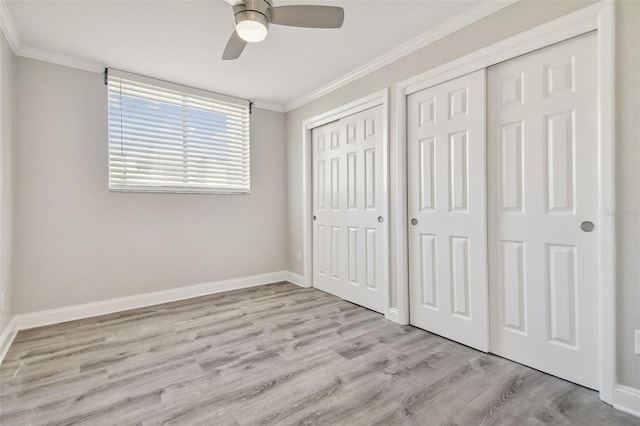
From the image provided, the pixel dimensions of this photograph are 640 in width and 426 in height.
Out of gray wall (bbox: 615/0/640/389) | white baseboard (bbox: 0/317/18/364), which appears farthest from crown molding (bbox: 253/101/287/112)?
gray wall (bbox: 615/0/640/389)

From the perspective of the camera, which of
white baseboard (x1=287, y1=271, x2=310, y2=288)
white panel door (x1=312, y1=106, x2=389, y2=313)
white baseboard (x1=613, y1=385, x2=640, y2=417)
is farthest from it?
white baseboard (x1=287, y1=271, x2=310, y2=288)

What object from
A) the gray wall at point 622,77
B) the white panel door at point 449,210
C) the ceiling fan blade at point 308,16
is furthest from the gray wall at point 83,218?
the gray wall at point 622,77

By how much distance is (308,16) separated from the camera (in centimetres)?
179

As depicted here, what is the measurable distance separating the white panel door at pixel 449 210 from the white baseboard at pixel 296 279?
67.0 inches

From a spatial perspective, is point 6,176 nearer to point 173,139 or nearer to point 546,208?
point 173,139

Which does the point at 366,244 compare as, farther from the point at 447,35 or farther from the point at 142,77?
the point at 142,77

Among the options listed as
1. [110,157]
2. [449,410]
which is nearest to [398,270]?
[449,410]

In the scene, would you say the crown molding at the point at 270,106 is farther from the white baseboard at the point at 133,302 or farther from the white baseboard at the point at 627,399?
the white baseboard at the point at 627,399

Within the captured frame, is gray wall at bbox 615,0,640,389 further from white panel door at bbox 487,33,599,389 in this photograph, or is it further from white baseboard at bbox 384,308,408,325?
white baseboard at bbox 384,308,408,325

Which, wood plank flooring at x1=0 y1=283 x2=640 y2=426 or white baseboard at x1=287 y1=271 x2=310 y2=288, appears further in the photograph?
white baseboard at x1=287 y1=271 x2=310 y2=288

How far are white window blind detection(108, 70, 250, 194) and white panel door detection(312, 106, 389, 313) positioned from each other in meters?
1.10

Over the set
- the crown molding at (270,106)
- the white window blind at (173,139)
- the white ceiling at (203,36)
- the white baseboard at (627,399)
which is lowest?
the white baseboard at (627,399)

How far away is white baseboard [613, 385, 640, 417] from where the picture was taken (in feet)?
4.97

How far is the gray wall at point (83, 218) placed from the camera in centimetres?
270
